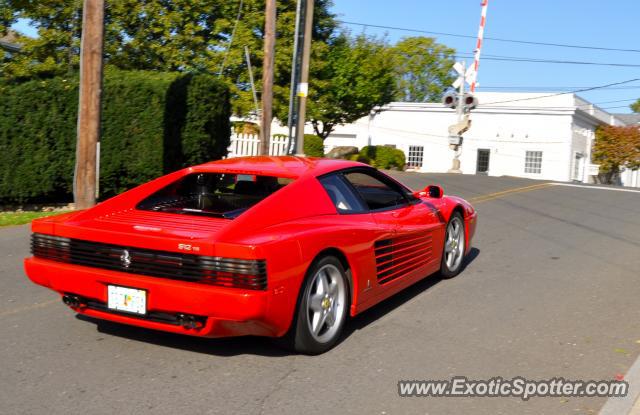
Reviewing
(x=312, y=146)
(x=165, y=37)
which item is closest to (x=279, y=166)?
(x=165, y=37)

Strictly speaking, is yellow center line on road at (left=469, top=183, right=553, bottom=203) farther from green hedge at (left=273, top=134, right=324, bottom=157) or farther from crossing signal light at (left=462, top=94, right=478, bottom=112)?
green hedge at (left=273, top=134, right=324, bottom=157)

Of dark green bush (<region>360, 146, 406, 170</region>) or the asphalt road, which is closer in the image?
the asphalt road

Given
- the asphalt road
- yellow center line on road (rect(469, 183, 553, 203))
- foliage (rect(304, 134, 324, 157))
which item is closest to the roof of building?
foliage (rect(304, 134, 324, 157))

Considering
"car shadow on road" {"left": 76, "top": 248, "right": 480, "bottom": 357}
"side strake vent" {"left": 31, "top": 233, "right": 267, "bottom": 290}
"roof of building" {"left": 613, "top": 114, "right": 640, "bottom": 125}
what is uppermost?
"roof of building" {"left": 613, "top": 114, "right": 640, "bottom": 125}

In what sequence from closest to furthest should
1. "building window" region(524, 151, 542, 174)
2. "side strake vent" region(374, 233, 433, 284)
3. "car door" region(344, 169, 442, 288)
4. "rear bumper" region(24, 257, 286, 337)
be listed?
"rear bumper" region(24, 257, 286, 337), "side strake vent" region(374, 233, 433, 284), "car door" region(344, 169, 442, 288), "building window" region(524, 151, 542, 174)

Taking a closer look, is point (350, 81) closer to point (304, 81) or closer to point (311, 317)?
point (304, 81)

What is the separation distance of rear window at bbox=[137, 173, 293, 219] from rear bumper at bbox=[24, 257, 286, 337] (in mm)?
940

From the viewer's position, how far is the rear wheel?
4.41 meters

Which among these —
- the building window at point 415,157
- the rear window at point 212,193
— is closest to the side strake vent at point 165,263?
the rear window at point 212,193

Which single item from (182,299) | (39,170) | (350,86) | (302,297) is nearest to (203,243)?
(182,299)

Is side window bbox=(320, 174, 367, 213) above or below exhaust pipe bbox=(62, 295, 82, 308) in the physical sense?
above

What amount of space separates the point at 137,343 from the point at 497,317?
3.03 metres

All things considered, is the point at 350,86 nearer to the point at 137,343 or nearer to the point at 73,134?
the point at 73,134

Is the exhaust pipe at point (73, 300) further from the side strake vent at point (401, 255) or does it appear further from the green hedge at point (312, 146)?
the green hedge at point (312, 146)
